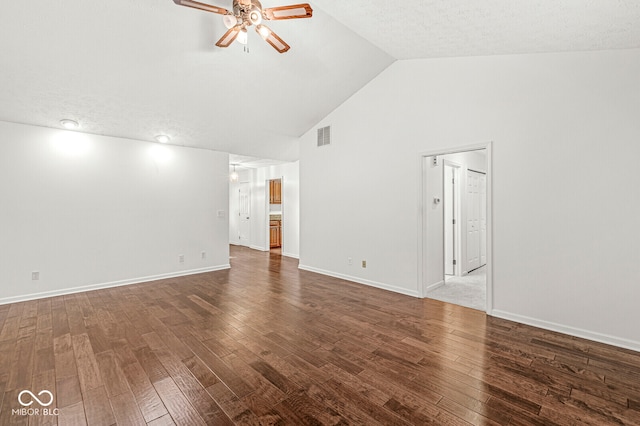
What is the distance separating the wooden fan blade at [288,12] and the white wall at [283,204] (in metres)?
5.26

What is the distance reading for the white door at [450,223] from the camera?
5379 millimetres

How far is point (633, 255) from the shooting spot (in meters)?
2.62

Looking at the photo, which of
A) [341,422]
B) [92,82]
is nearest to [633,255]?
[341,422]

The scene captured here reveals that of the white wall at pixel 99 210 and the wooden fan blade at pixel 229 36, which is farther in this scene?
the white wall at pixel 99 210

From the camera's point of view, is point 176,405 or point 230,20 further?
point 230,20

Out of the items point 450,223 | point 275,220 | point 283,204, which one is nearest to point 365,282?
point 450,223

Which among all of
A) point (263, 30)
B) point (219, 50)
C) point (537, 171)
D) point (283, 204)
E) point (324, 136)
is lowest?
point (283, 204)

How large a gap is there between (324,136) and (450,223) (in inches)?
117

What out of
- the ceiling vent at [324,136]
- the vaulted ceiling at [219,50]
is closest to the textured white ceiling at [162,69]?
the vaulted ceiling at [219,50]

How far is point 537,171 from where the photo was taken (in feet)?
10.1

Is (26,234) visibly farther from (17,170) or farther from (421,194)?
(421,194)
